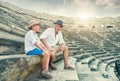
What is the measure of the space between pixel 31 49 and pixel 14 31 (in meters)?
1.49

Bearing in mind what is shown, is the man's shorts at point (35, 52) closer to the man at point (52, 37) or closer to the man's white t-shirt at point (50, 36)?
the man at point (52, 37)

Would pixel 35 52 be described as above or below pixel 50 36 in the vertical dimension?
below

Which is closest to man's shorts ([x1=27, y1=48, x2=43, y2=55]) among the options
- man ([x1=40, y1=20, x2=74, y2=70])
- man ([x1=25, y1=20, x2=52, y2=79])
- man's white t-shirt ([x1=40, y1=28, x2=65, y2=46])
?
man ([x1=25, y1=20, x2=52, y2=79])

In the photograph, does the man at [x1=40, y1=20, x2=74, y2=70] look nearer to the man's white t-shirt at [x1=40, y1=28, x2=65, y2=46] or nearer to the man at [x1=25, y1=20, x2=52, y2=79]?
the man's white t-shirt at [x1=40, y1=28, x2=65, y2=46]

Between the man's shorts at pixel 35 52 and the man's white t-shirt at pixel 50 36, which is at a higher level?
the man's white t-shirt at pixel 50 36

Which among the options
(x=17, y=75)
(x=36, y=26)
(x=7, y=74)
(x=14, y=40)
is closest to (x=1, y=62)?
(x=7, y=74)

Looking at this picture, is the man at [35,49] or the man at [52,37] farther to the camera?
the man at [52,37]

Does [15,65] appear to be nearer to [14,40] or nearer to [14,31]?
[14,40]

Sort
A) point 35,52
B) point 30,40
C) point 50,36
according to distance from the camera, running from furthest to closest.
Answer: point 50,36 < point 30,40 < point 35,52

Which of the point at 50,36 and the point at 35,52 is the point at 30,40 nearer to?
the point at 35,52

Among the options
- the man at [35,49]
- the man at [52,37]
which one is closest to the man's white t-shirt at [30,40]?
the man at [35,49]

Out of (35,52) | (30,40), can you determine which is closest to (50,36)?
→ (30,40)

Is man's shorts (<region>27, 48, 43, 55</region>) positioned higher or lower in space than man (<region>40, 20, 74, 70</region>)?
lower

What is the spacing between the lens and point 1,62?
10.5 ft
